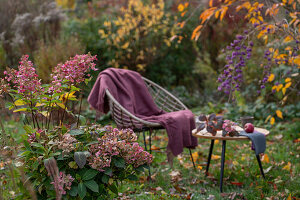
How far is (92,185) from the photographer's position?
162cm

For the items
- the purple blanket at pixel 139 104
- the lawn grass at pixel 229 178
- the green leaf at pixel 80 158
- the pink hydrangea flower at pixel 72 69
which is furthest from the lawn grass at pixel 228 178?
the pink hydrangea flower at pixel 72 69

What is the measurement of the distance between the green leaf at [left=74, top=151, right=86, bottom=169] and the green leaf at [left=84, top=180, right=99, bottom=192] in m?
0.10

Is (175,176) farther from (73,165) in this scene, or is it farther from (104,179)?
(73,165)

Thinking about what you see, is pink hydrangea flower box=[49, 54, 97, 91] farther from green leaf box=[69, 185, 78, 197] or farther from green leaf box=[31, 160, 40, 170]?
green leaf box=[69, 185, 78, 197]

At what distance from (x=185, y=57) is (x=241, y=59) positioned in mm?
4834

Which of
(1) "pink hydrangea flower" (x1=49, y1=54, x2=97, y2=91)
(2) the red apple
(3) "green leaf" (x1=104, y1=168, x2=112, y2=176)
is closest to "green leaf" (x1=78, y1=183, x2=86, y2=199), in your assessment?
(3) "green leaf" (x1=104, y1=168, x2=112, y2=176)

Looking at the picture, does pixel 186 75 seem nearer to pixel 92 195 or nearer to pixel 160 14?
pixel 160 14

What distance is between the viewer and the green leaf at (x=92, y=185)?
1.61m

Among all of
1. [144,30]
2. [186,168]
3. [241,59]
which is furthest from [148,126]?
[144,30]

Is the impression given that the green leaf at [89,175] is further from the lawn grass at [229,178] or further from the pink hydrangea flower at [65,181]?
the lawn grass at [229,178]

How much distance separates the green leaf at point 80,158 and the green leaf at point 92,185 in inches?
4.1

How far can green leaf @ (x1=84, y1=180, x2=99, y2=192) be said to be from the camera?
161 cm

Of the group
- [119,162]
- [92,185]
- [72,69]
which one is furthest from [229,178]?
[72,69]

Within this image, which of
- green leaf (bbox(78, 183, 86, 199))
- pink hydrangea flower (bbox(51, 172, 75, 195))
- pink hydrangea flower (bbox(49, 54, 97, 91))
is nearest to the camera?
pink hydrangea flower (bbox(51, 172, 75, 195))
